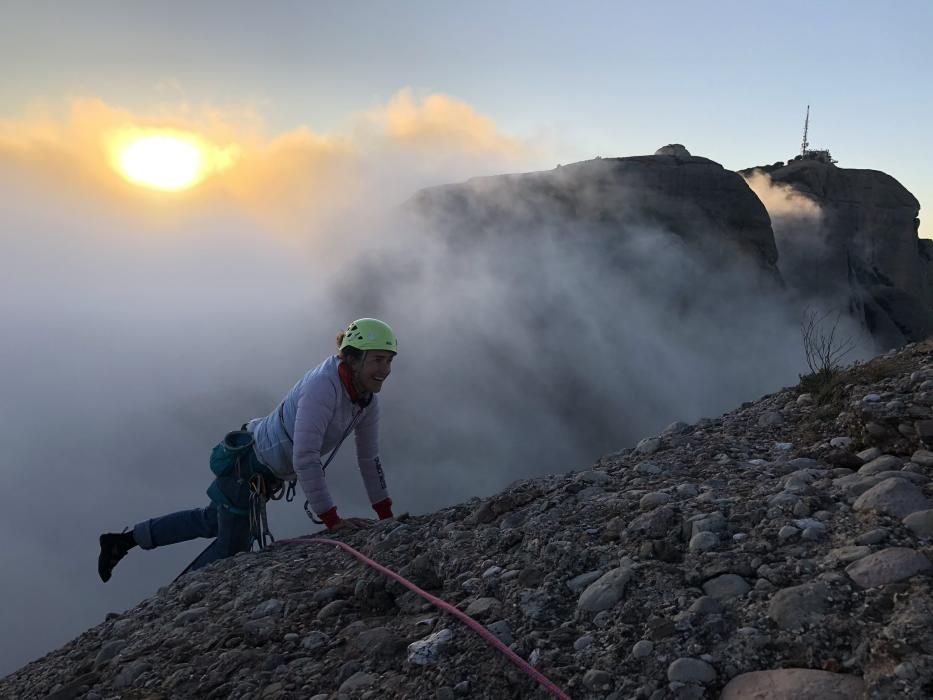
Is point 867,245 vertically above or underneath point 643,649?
above

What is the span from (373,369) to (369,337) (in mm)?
264

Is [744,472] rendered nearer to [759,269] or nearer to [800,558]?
[800,558]

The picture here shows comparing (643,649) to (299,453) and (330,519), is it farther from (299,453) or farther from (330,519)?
(330,519)

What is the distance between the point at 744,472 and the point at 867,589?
5.91 feet

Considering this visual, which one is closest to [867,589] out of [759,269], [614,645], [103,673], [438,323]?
[614,645]

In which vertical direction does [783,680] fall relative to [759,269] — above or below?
below

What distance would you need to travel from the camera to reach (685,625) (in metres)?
2.80

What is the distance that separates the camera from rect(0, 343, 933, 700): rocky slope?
101 inches

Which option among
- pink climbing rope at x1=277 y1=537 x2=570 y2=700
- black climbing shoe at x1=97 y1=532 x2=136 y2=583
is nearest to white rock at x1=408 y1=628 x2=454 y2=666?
pink climbing rope at x1=277 y1=537 x2=570 y2=700

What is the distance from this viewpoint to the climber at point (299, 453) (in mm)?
5473

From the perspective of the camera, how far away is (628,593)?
3.18 m

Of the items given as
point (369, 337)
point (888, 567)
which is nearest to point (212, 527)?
point (369, 337)

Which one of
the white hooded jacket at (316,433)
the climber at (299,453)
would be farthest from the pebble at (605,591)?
the white hooded jacket at (316,433)

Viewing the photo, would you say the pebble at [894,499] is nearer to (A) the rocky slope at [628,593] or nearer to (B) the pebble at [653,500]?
(A) the rocky slope at [628,593]
